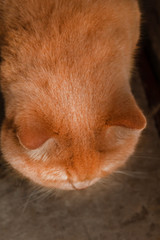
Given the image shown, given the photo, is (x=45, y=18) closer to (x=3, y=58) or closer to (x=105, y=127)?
(x=3, y=58)

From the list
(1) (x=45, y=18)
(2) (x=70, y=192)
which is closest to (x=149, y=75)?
(2) (x=70, y=192)

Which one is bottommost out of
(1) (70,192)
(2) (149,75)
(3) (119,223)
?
(3) (119,223)

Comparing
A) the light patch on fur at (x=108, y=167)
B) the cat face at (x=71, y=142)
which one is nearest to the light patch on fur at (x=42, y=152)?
the cat face at (x=71, y=142)

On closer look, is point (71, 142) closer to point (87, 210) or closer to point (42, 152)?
point (42, 152)

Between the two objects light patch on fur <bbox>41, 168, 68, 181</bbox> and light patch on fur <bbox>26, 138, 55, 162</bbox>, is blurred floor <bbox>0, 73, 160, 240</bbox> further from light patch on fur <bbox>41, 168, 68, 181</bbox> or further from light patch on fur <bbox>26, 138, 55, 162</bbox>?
light patch on fur <bbox>26, 138, 55, 162</bbox>

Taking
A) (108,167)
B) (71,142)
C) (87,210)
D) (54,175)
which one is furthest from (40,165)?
(87,210)

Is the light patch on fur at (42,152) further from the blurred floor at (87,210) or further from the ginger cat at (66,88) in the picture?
the blurred floor at (87,210)
